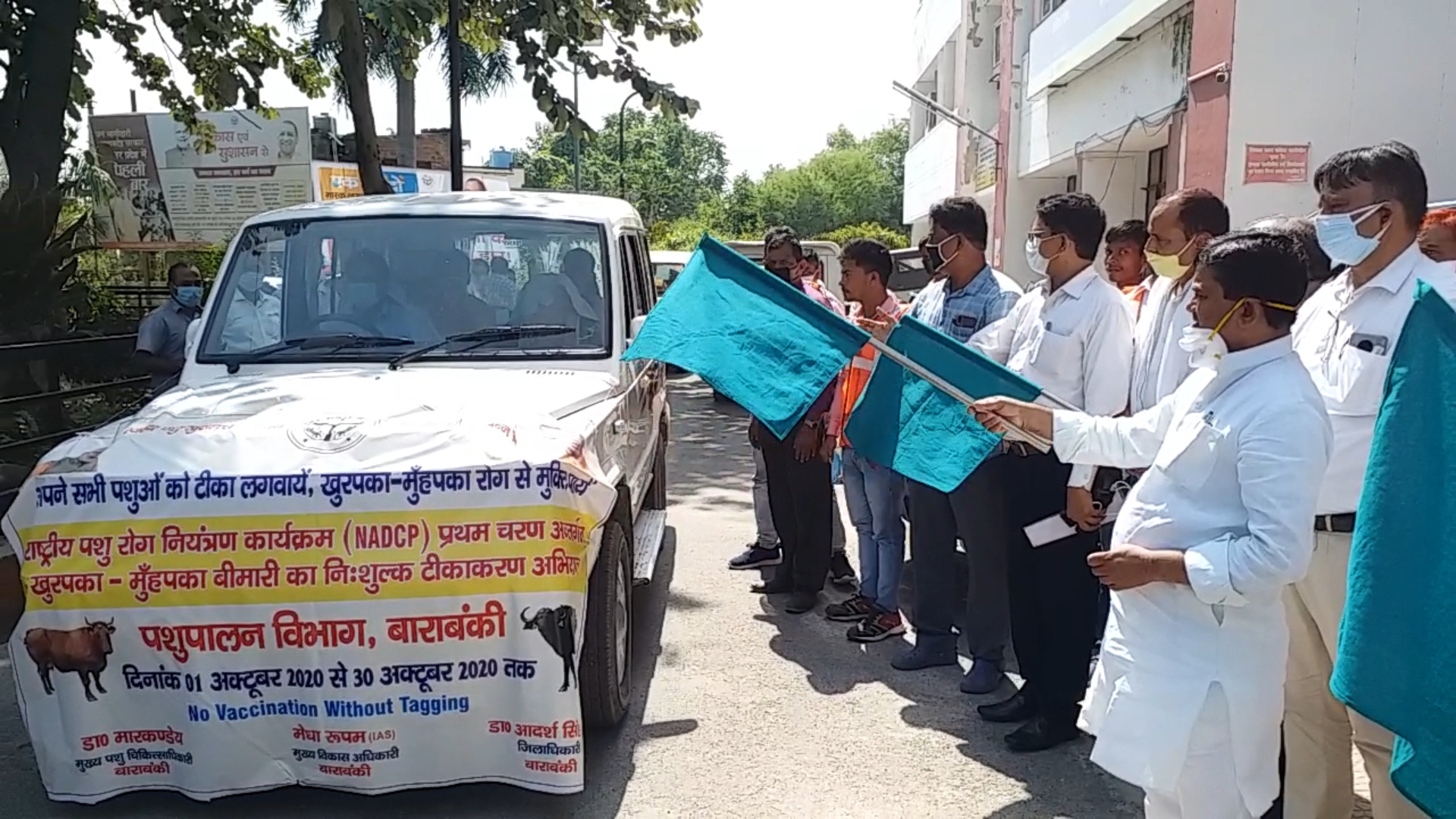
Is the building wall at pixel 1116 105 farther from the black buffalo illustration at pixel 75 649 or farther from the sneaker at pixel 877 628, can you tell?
the black buffalo illustration at pixel 75 649


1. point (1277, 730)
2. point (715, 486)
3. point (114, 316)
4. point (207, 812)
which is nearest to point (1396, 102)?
point (715, 486)

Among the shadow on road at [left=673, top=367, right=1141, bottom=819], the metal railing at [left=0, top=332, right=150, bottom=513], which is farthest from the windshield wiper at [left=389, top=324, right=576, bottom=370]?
the metal railing at [left=0, top=332, right=150, bottom=513]

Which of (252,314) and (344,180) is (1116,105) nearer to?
(252,314)

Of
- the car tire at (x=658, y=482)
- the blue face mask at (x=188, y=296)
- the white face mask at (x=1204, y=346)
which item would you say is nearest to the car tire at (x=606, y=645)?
the white face mask at (x=1204, y=346)

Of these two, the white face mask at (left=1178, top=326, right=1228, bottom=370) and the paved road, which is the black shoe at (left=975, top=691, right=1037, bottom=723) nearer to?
the paved road

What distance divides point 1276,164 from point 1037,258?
6.38 meters

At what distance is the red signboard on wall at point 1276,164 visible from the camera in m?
9.49

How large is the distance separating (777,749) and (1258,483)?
2305 millimetres

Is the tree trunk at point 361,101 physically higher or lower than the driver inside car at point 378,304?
higher

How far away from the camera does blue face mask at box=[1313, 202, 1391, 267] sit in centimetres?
311

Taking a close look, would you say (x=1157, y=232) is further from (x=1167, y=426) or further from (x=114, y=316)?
(x=114, y=316)

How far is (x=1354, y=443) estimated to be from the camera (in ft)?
10.2

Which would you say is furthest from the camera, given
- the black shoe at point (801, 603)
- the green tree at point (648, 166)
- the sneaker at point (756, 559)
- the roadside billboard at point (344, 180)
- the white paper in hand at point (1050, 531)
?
the green tree at point (648, 166)

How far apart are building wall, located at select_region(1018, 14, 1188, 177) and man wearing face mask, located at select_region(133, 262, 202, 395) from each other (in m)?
9.33
